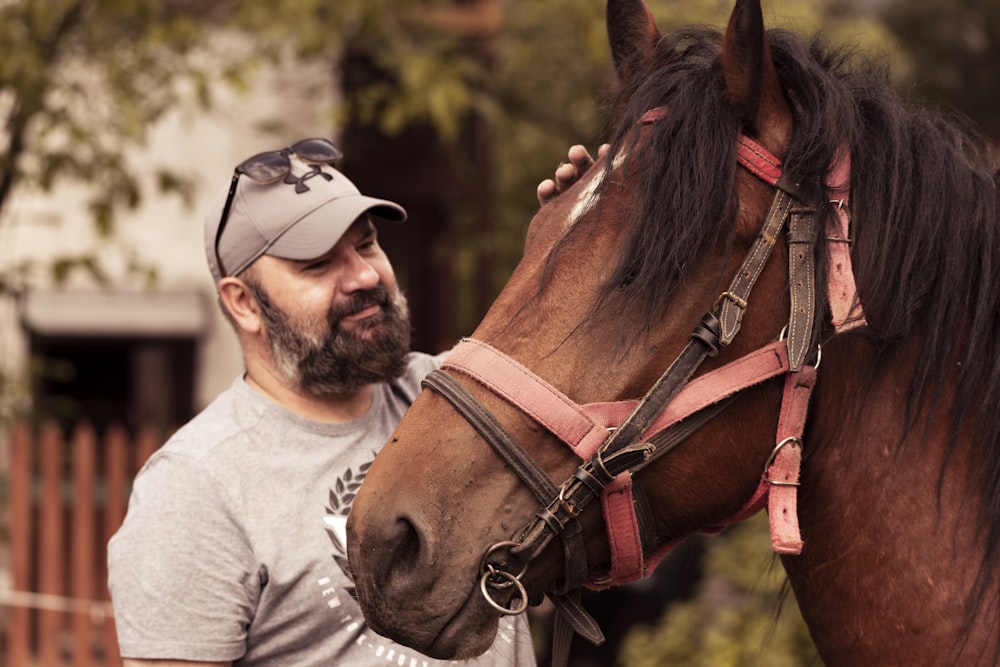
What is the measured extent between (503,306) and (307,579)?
0.71 m

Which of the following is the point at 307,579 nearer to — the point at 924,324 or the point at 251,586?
the point at 251,586

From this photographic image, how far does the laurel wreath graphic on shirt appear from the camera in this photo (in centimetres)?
221

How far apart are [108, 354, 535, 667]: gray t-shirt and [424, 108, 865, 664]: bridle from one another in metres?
0.49

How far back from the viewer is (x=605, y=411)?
6.06 ft

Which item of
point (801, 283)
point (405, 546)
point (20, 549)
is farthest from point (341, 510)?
point (20, 549)

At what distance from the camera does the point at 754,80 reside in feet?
6.09

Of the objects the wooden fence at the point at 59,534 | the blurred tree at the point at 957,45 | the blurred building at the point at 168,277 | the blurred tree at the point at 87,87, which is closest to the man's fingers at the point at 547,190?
the blurred tree at the point at 87,87

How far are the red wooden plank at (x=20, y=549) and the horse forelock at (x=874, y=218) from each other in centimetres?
459

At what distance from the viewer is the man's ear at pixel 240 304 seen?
2.50m

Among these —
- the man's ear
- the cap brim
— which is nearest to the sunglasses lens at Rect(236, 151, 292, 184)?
the cap brim

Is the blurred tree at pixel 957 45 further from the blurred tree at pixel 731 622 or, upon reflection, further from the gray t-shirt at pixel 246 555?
the gray t-shirt at pixel 246 555

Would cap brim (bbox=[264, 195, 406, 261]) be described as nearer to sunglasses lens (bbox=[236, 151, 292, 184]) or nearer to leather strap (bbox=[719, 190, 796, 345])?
sunglasses lens (bbox=[236, 151, 292, 184])

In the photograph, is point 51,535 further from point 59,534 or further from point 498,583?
point 498,583

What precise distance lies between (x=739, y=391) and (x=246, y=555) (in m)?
1.01
